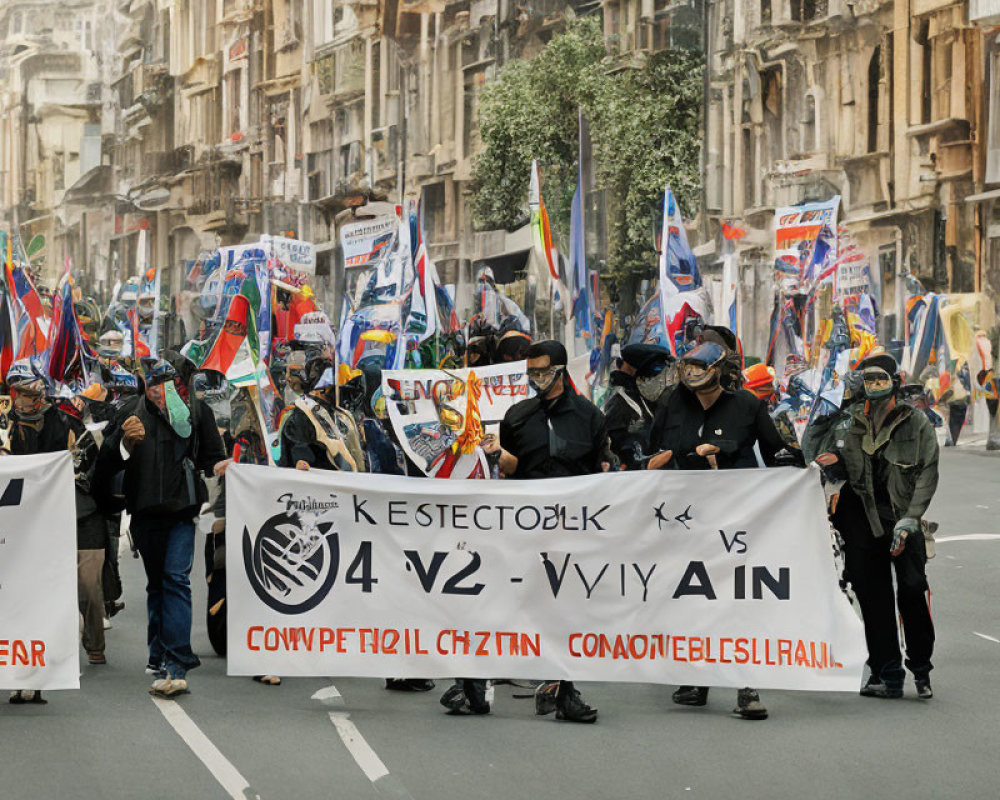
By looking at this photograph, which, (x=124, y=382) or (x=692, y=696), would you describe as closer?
(x=692, y=696)

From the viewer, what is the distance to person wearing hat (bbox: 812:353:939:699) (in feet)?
29.0

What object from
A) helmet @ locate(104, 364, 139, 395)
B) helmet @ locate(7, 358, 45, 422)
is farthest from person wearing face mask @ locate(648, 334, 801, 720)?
helmet @ locate(104, 364, 139, 395)

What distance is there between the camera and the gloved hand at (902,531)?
866cm

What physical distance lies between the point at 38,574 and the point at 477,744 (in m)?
2.33

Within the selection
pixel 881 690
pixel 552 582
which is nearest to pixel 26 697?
pixel 552 582

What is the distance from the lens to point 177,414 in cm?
914

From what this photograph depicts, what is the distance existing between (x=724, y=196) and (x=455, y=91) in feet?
43.0

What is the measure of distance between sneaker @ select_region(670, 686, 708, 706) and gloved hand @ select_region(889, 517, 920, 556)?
1146 millimetres

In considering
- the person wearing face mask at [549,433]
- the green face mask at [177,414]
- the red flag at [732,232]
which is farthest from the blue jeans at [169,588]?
the red flag at [732,232]

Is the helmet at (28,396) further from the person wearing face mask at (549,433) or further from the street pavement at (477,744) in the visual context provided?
the person wearing face mask at (549,433)

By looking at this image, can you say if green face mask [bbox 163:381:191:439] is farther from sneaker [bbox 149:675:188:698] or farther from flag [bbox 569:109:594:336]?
flag [bbox 569:109:594:336]

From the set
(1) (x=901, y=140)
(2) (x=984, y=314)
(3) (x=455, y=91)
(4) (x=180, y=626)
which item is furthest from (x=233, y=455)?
(3) (x=455, y=91)

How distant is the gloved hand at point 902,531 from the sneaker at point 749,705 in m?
1.03

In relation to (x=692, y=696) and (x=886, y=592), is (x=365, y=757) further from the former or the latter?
(x=886, y=592)
